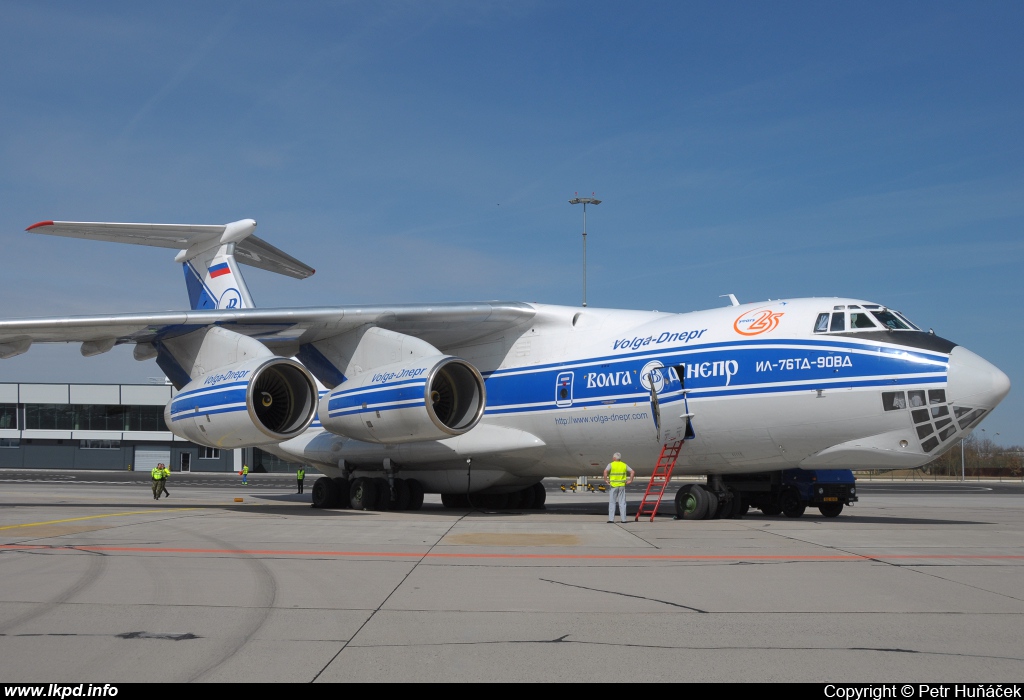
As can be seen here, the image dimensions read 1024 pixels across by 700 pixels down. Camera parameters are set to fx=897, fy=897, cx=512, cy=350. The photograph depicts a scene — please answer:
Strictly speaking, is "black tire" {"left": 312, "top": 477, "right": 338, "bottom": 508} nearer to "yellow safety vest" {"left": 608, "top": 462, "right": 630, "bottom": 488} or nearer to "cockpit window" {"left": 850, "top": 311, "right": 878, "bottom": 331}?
"yellow safety vest" {"left": 608, "top": 462, "right": 630, "bottom": 488}

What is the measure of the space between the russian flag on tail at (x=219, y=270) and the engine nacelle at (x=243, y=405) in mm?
3825

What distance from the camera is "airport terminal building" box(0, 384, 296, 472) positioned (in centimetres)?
4988

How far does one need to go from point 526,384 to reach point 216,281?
7.22 metres

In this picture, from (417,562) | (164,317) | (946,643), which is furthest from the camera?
(164,317)

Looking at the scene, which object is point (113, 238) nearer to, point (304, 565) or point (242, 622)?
point (304, 565)

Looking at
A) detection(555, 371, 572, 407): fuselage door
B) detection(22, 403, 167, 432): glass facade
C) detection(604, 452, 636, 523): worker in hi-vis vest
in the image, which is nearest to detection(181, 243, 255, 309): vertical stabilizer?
detection(555, 371, 572, 407): fuselage door

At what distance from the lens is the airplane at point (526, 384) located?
1145cm

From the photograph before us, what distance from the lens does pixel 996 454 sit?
72875 mm

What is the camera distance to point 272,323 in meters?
15.2

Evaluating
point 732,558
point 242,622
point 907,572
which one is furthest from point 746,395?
point 242,622

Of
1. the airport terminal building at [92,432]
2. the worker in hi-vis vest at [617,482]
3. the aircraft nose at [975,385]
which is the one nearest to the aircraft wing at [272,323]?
the worker in hi-vis vest at [617,482]

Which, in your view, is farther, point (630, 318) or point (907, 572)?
point (630, 318)

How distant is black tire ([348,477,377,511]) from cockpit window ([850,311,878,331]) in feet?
29.0
